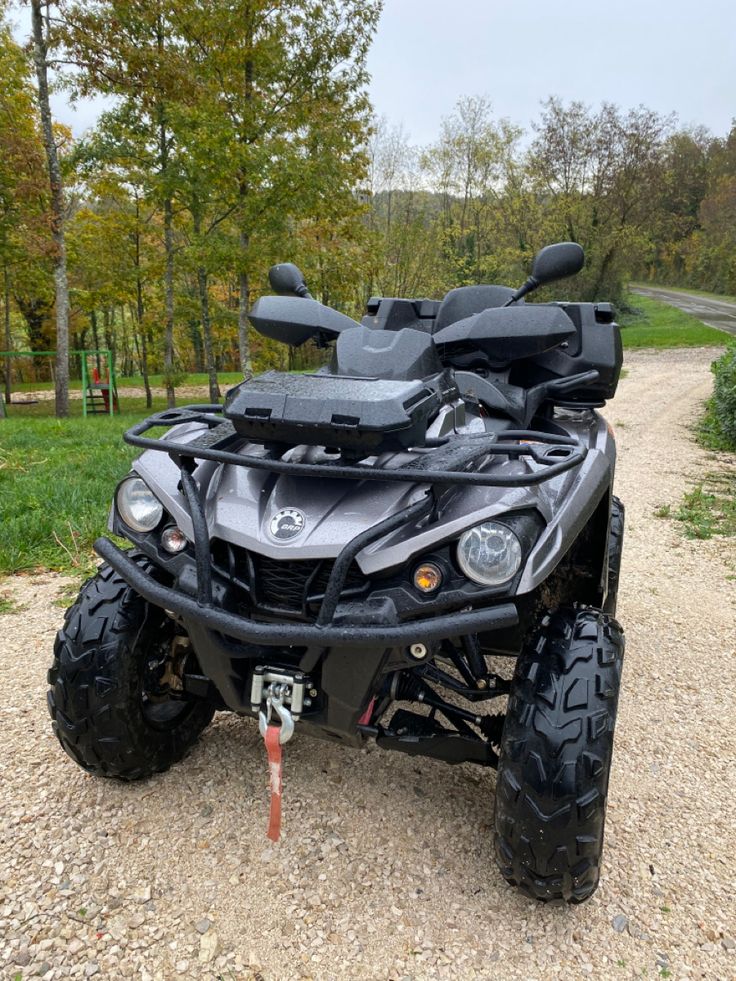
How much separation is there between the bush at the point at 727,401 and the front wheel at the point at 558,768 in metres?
8.35

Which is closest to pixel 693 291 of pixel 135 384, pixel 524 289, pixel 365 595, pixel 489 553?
pixel 135 384

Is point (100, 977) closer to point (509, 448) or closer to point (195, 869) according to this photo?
point (195, 869)

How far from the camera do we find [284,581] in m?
1.78

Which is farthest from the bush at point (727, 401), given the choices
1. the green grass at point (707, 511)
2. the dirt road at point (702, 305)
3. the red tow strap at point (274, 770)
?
the dirt road at point (702, 305)

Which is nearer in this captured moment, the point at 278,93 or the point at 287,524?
the point at 287,524

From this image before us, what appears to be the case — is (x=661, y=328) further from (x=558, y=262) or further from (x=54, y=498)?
(x=558, y=262)

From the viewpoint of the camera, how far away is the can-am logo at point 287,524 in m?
1.73

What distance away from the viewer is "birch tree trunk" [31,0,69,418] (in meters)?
11.9

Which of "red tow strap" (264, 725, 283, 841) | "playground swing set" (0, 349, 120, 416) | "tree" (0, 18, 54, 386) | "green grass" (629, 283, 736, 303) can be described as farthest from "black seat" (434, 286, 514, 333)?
"green grass" (629, 283, 736, 303)

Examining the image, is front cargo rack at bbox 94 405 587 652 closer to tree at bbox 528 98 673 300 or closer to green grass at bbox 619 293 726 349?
green grass at bbox 619 293 726 349

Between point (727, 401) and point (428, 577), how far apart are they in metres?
9.00

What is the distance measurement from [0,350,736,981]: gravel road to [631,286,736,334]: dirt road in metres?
27.4

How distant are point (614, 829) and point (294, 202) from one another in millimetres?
10616

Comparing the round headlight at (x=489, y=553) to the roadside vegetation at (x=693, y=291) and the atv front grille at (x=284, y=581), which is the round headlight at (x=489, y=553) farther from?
the roadside vegetation at (x=693, y=291)
